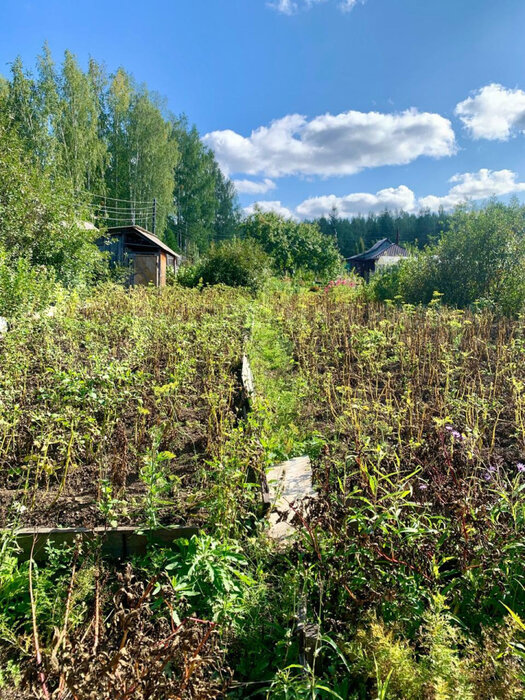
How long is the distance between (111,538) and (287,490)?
1134mm

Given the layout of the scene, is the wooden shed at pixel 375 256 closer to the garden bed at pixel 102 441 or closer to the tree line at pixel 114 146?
the tree line at pixel 114 146

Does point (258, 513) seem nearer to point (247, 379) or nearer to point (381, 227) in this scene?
point (247, 379)

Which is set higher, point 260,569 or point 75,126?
point 75,126

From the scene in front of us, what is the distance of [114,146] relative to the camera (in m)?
31.7

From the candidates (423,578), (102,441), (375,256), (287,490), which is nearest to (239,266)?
(102,441)

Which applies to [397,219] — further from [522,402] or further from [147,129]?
[522,402]

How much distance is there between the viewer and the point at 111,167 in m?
31.3

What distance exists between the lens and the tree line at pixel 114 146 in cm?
2384

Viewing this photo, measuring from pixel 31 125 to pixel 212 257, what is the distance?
50.3 ft

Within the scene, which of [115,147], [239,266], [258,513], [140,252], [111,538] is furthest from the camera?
[115,147]

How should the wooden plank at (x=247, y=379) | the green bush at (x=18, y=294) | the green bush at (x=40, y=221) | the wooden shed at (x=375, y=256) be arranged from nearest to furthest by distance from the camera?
the wooden plank at (x=247, y=379), the green bush at (x=18, y=294), the green bush at (x=40, y=221), the wooden shed at (x=375, y=256)

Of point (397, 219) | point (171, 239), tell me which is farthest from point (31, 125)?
point (397, 219)

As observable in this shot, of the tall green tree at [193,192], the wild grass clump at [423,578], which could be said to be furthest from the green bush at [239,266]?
the tall green tree at [193,192]

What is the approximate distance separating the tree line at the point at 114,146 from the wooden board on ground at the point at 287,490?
12957 millimetres
